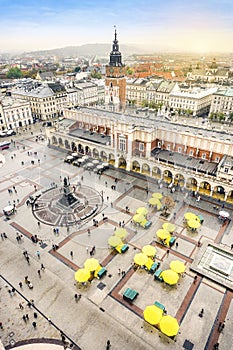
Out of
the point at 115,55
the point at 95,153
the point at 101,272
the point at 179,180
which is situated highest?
the point at 115,55

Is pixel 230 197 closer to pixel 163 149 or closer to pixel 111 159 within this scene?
pixel 163 149

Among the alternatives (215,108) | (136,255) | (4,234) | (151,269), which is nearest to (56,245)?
(4,234)

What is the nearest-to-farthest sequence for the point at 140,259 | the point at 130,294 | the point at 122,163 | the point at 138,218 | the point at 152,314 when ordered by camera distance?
the point at 152,314
the point at 130,294
the point at 140,259
the point at 138,218
the point at 122,163

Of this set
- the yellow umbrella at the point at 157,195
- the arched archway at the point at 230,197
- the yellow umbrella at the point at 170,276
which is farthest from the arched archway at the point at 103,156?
the yellow umbrella at the point at 170,276

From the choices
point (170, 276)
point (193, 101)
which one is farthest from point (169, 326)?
point (193, 101)

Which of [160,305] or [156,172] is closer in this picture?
[160,305]

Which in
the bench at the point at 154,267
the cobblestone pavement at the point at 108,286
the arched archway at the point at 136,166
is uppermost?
the arched archway at the point at 136,166

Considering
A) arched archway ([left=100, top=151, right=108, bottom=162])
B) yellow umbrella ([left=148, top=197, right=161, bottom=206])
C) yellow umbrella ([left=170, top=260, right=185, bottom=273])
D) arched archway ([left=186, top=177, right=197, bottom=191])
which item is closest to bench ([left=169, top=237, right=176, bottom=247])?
yellow umbrella ([left=170, top=260, right=185, bottom=273])

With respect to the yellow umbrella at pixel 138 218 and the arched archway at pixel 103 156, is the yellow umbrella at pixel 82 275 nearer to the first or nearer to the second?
the yellow umbrella at pixel 138 218
